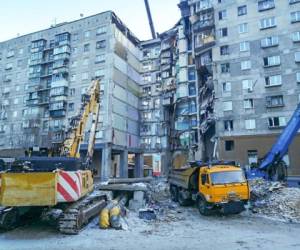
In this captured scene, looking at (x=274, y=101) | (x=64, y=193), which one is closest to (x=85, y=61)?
(x=274, y=101)

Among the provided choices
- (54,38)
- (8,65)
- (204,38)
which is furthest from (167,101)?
(8,65)

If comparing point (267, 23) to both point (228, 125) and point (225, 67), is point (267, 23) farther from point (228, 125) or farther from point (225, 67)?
point (228, 125)

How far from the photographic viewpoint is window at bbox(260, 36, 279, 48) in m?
39.9

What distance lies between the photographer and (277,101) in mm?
38406

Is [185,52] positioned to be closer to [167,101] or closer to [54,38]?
[167,101]

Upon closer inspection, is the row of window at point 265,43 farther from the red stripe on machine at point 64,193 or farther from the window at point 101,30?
the red stripe on machine at point 64,193

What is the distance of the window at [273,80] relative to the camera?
127ft

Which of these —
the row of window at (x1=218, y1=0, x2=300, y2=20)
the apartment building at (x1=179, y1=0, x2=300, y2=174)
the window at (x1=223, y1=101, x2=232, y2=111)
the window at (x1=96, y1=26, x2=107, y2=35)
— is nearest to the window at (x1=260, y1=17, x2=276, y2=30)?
the apartment building at (x1=179, y1=0, x2=300, y2=174)

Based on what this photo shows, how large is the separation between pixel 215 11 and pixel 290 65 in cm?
1420

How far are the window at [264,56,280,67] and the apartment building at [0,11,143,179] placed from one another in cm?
2472

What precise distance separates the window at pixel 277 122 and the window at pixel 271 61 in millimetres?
7303

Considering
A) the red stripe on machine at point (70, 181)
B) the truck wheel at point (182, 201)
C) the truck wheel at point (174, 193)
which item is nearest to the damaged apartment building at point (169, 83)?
the truck wheel at point (174, 193)

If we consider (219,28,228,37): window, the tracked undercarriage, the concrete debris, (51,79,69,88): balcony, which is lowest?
the concrete debris

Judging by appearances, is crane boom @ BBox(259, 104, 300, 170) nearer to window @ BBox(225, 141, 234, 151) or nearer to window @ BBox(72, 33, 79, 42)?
window @ BBox(225, 141, 234, 151)
